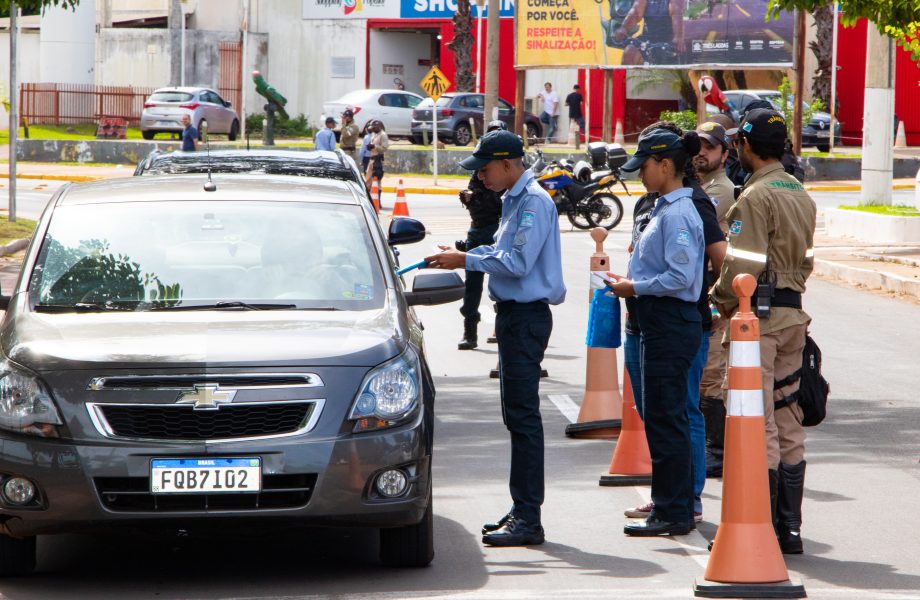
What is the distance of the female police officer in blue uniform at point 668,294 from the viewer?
6238 millimetres

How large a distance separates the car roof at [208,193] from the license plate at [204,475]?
70.8 inches

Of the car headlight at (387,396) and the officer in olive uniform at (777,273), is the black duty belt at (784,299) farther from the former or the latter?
the car headlight at (387,396)

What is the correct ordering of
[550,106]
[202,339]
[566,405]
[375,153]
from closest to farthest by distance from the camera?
[202,339]
[566,405]
[375,153]
[550,106]

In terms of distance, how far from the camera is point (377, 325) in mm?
6039

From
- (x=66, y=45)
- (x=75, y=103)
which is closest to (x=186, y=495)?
(x=75, y=103)

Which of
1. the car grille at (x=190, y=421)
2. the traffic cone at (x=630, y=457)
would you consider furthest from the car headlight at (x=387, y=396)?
the traffic cone at (x=630, y=457)

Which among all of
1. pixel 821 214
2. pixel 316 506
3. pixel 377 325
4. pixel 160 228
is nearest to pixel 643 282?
pixel 377 325

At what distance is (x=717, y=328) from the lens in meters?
7.71

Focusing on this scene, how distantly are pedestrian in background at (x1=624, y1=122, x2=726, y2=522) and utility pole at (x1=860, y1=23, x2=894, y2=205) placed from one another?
53.8 ft

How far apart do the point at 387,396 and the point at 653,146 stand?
165 cm

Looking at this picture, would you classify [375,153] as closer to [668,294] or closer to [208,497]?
[668,294]

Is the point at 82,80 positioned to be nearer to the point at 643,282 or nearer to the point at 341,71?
the point at 341,71

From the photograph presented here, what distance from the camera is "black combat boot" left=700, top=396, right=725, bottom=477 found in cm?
795

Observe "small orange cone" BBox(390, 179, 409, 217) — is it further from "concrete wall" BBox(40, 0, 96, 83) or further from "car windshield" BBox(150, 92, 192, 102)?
"concrete wall" BBox(40, 0, 96, 83)
